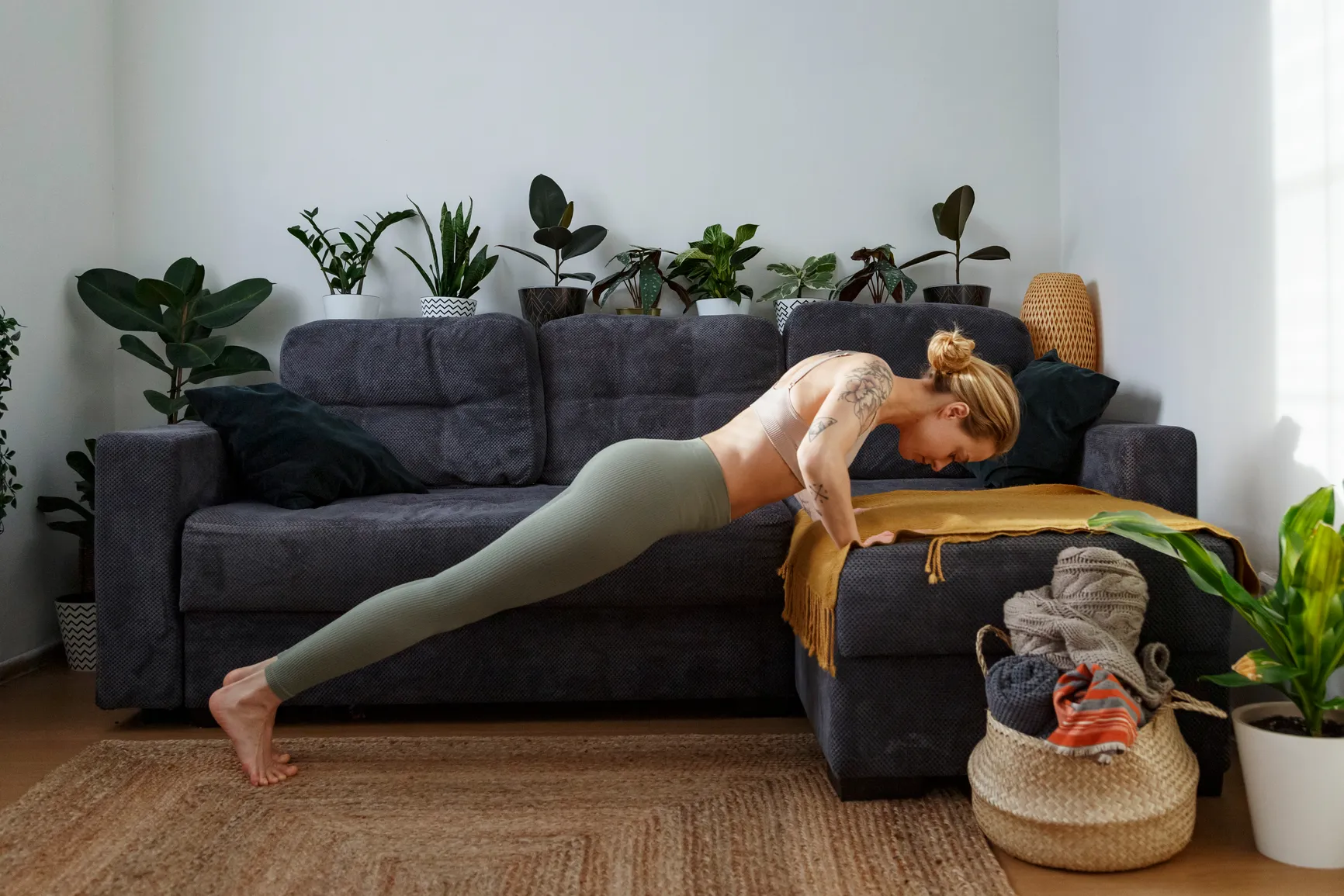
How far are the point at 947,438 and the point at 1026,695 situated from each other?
2.00 feet

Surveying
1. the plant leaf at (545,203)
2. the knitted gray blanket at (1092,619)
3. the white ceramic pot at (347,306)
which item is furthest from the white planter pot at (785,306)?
the knitted gray blanket at (1092,619)

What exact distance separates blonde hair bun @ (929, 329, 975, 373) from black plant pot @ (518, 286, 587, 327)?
1.44 meters

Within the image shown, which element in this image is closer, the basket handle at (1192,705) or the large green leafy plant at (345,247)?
the basket handle at (1192,705)

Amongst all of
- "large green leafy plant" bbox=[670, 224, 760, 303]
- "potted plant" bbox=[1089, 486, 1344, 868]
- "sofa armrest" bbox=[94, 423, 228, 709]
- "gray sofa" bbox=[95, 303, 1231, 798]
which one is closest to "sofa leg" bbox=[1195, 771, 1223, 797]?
"gray sofa" bbox=[95, 303, 1231, 798]

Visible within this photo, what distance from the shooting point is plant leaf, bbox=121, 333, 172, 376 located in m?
3.04

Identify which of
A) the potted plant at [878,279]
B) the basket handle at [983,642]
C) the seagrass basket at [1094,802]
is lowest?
the seagrass basket at [1094,802]

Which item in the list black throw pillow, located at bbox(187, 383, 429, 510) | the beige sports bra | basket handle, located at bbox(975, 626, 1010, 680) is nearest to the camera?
basket handle, located at bbox(975, 626, 1010, 680)

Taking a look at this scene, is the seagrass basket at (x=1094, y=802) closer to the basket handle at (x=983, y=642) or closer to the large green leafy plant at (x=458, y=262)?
the basket handle at (x=983, y=642)

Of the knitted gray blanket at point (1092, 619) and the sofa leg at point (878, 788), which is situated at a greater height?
the knitted gray blanket at point (1092, 619)

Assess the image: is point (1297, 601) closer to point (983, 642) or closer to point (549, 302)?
point (983, 642)

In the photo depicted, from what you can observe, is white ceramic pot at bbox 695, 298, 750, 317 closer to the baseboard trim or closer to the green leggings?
the green leggings

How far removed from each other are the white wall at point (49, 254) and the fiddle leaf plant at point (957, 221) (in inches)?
104

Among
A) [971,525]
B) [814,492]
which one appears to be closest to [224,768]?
[814,492]

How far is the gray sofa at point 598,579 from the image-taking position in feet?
5.89
